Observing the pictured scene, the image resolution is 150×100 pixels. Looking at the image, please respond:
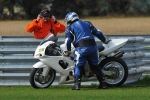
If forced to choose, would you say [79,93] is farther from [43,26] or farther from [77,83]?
[43,26]

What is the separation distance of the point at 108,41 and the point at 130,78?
1137mm

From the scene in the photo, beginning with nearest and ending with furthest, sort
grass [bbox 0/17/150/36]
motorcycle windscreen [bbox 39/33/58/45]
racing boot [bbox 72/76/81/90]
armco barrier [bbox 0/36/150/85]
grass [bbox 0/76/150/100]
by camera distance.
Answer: grass [bbox 0/76/150/100] < racing boot [bbox 72/76/81/90] < motorcycle windscreen [bbox 39/33/58/45] < armco barrier [bbox 0/36/150/85] < grass [bbox 0/17/150/36]

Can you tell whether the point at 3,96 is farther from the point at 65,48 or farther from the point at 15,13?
the point at 15,13

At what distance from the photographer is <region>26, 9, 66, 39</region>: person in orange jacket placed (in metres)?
12.1

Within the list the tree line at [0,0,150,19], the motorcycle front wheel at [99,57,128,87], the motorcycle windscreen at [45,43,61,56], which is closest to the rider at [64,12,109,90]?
the motorcycle windscreen at [45,43,61,56]

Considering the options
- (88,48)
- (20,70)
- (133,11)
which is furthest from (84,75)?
(133,11)

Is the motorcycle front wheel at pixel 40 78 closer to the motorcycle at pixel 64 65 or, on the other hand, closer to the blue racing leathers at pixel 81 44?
the motorcycle at pixel 64 65

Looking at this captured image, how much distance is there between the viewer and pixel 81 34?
10695 mm

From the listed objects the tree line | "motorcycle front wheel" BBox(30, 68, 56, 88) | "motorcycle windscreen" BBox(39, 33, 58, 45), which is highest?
the tree line

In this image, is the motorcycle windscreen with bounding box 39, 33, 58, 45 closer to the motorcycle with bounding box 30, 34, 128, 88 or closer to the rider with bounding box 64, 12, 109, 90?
the motorcycle with bounding box 30, 34, 128, 88

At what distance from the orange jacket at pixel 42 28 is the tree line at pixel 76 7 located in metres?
49.8

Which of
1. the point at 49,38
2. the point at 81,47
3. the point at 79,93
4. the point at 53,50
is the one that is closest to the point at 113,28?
the point at 49,38

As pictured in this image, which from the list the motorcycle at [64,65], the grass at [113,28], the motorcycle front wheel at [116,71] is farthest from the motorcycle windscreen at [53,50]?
the grass at [113,28]

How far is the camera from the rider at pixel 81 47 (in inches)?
420
